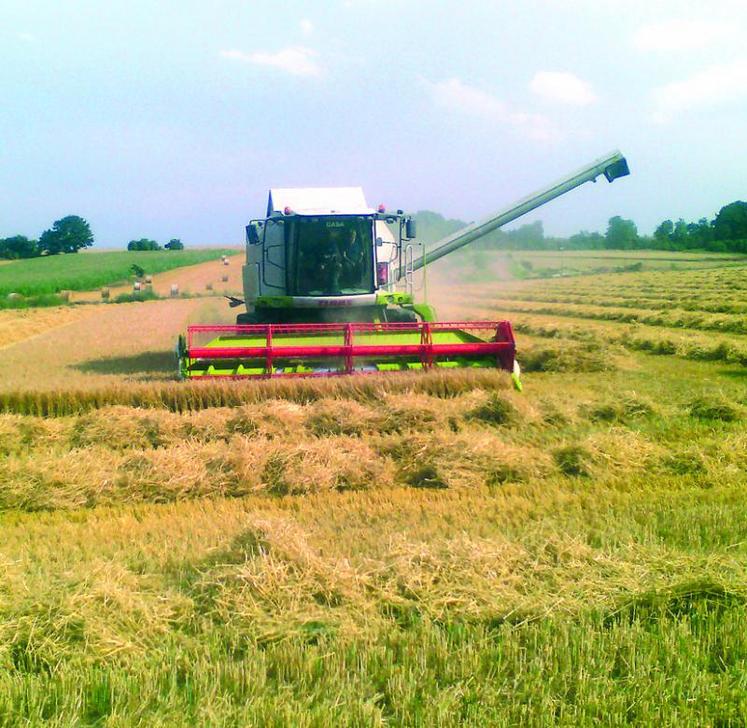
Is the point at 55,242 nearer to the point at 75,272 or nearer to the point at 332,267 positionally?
the point at 75,272

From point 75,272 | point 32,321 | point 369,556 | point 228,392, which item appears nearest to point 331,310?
point 228,392

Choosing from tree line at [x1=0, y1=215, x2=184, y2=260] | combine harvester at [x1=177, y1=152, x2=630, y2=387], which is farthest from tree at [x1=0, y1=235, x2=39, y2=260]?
combine harvester at [x1=177, y1=152, x2=630, y2=387]

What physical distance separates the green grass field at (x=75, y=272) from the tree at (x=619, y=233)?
3191 centimetres

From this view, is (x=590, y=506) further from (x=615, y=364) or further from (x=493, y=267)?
(x=493, y=267)

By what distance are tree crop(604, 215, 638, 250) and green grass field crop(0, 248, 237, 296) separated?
1256 inches

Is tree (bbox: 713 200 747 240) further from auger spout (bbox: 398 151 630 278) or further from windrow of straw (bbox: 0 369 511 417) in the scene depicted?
windrow of straw (bbox: 0 369 511 417)

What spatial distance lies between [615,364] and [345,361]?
175 inches

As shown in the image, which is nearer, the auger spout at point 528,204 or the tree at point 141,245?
the auger spout at point 528,204

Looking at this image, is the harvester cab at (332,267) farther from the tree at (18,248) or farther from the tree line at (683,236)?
the tree at (18,248)

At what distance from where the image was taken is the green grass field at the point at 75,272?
36562 mm

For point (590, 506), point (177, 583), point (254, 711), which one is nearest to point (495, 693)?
point (254, 711)

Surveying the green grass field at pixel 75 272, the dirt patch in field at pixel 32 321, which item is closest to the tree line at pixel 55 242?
the green grass field at pixel 75 272

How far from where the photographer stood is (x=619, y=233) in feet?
173

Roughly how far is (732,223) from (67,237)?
2539 inches
